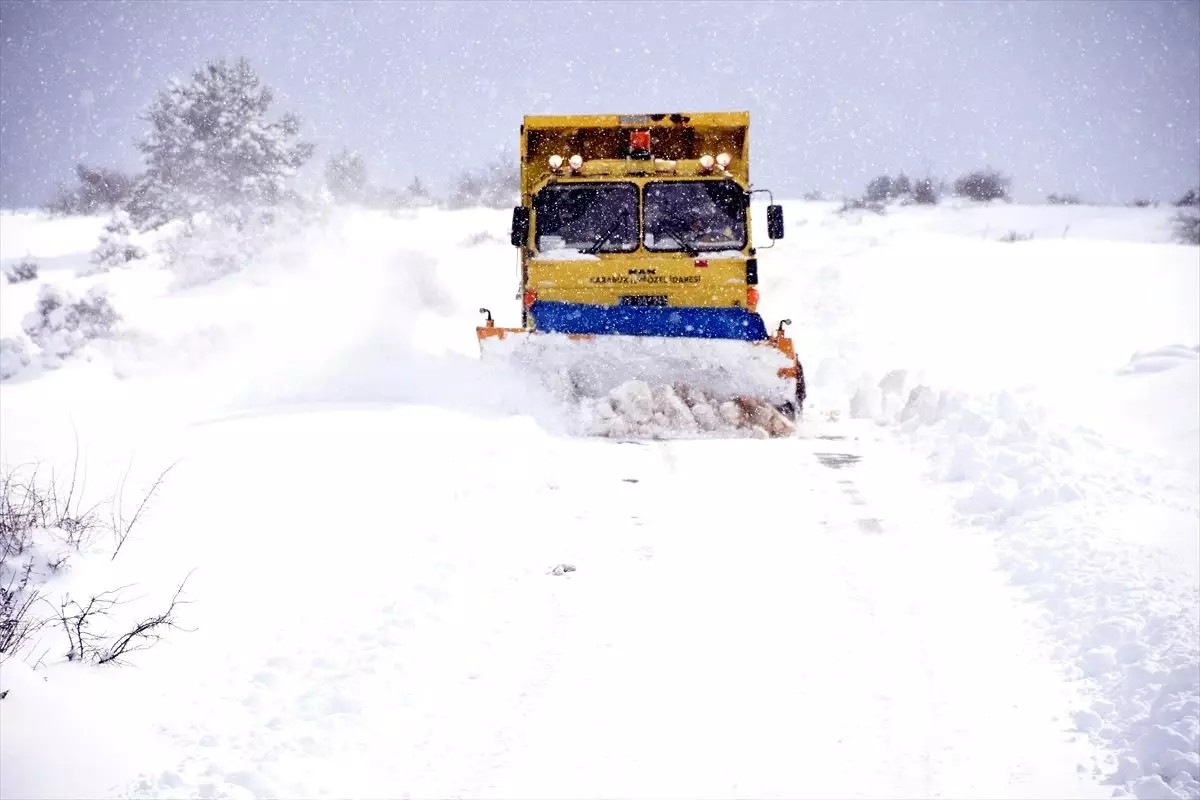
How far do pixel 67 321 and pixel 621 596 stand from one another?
16.1 m

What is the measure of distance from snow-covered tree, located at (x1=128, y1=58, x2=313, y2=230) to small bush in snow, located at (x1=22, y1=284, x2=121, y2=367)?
642 inches

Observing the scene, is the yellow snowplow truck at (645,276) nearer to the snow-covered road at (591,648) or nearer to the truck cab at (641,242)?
the truck cab at (641,242)

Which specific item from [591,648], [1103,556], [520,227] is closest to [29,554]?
[591,648]

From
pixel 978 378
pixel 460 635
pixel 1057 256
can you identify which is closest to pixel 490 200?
pixel 1057 256

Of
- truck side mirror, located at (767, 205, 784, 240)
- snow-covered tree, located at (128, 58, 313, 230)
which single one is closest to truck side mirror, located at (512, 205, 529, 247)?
truck side mirror, located at (767, 205, 784, 240)

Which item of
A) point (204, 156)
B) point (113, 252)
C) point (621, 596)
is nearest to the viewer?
point (621, 596)

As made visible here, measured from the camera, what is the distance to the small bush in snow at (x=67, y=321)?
16.7 metres

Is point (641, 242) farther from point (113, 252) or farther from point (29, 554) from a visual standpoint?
point (113, 252)

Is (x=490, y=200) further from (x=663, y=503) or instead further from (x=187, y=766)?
(x=187, y=766)

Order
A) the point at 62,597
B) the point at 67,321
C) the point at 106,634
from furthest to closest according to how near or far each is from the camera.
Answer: the point at 67,321, the point at 62,597, the point at 106,634

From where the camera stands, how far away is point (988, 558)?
5.64 m

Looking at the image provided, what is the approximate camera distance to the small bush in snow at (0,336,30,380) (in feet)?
51.0

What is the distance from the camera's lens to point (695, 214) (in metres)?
10.3

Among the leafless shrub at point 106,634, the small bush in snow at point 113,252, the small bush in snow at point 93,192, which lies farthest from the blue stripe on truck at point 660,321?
the small bush in snow at point 93,192
